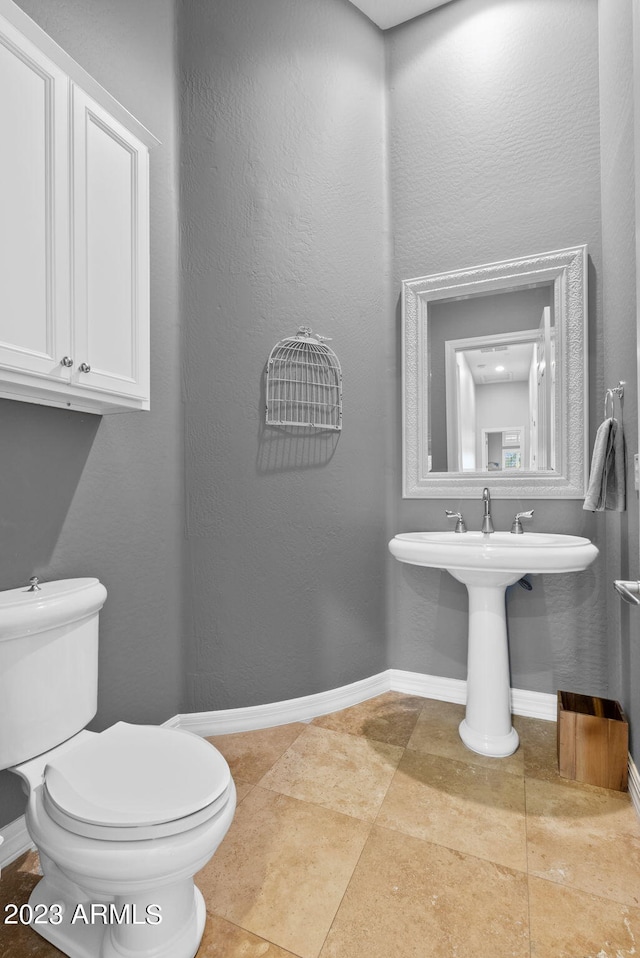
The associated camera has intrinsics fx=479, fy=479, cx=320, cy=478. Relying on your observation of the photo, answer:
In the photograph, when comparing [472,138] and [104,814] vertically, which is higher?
[472,138]

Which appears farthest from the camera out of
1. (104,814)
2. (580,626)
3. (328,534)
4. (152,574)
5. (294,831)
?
(328,534)

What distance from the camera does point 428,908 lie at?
3.82 ft

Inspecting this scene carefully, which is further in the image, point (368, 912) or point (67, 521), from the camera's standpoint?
point (67, 521)

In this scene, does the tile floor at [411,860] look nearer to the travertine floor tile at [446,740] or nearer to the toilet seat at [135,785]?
the travertine floor tile at [446,740]

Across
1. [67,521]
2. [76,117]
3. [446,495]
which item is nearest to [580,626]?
[446,495]

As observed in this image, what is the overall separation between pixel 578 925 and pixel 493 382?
182 centimetres

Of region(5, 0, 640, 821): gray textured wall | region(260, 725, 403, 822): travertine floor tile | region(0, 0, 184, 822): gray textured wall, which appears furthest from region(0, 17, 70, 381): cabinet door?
region(260, 725, 403, 822): travertine floor tile

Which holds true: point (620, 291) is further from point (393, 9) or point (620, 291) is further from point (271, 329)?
point (393, 9)

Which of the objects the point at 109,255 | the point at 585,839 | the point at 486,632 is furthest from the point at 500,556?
the point at 109,255

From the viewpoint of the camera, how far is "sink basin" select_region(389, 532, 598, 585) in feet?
5.11

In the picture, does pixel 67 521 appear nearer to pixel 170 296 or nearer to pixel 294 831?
pixel 170 296

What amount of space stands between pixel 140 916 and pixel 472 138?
2.94m

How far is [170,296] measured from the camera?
1.90 meters

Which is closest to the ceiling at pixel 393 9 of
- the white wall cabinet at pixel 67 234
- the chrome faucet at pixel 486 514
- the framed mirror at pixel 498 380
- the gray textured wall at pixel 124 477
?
the gray textured wall at pixel 124 477
